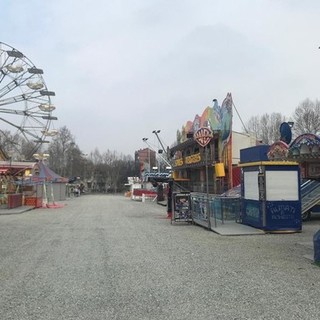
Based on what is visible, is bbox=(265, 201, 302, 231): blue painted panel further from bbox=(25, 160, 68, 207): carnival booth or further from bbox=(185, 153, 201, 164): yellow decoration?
bbox=(185, 153, 201, 164): yellow decoration

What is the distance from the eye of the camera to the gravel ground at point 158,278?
638 cm

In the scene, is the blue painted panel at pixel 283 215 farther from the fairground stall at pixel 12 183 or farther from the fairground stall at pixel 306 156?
the fairground stall at pixel 12 183

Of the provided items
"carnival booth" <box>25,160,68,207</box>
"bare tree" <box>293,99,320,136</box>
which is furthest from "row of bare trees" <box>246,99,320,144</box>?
"carnival booth" <box>25,160,68,207</box>

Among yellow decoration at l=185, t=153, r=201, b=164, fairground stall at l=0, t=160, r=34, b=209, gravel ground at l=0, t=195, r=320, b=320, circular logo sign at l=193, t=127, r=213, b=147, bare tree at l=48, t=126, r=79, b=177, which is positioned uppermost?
bare tree at l=48, t=126, r=79, b=177

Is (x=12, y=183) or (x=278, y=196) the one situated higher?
(x=12, y=183)

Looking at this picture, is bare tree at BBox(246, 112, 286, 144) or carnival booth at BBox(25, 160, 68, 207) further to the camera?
bare tree at BBox(246, 112, 286, 144)

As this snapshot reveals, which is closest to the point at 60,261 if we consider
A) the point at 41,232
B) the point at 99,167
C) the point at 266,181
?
the point at 41,232

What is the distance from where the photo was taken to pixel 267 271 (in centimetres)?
923

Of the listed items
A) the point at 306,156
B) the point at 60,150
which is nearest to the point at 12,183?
the point at 306,156

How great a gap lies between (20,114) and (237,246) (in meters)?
30.4

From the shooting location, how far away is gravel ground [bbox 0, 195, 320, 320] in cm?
638

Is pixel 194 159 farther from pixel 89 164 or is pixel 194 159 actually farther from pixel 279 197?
pixel 89 164

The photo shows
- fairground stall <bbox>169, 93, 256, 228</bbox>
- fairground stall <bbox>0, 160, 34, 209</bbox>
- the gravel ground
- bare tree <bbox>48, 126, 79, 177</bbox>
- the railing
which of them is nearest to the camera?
the gravel ground

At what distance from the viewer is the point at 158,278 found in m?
8.58
